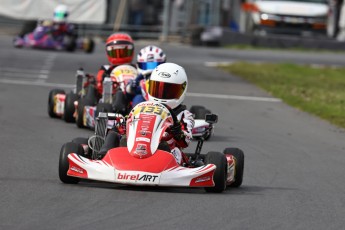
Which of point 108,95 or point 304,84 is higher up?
point 108,95

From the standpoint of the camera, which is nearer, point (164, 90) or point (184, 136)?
point (184, 136)

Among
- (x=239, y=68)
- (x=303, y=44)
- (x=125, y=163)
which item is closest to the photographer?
(x=125, y=163)

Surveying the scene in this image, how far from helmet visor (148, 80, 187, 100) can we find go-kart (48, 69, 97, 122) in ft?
12.9

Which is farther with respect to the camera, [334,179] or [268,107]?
[268,107]

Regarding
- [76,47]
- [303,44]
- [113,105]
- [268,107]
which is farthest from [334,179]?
[303,44]

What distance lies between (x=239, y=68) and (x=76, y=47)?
5.34 meters

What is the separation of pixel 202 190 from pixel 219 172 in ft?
1.02

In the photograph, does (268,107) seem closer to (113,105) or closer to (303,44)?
(113,105)

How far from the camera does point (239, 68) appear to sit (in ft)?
80.3

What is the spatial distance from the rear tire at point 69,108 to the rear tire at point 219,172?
17.2ft

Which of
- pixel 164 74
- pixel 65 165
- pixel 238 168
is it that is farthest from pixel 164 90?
pixel 65 165

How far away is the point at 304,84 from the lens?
20.8m

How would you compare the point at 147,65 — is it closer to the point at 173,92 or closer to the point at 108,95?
the point at 108,95

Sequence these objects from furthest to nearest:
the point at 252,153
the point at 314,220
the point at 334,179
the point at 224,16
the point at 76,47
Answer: the point at 224,16 < the point at 76,47 < the point at 252,153 < the point at 334,179 < the point at 314,220
